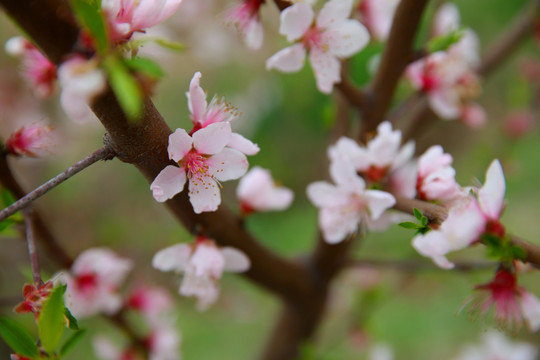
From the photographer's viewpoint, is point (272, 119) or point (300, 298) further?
point (272, 119)

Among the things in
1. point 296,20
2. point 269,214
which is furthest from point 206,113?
point 269,214

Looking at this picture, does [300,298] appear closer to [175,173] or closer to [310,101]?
[175,173]

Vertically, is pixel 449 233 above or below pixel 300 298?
above

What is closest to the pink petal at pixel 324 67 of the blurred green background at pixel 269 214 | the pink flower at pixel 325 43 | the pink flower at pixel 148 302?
the pink flower at pixel 325 43

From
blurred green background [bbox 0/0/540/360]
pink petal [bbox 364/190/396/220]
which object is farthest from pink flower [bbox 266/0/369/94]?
blurred green background [bbox 0/0/540/360]

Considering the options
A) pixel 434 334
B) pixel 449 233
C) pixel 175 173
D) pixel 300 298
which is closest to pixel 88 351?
pixel 300 298

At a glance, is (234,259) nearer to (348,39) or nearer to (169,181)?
(169,181)
